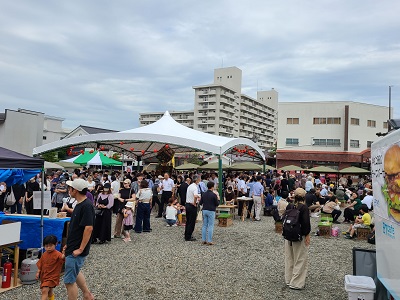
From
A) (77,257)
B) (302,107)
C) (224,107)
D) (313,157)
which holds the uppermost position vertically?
(224,107)

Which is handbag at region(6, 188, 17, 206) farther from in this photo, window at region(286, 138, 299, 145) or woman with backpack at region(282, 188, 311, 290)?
window at region(286, 138, 299, 145)

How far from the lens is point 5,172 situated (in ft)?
19.1

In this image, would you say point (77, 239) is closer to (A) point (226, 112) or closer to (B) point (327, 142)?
(B) point (327, 142)

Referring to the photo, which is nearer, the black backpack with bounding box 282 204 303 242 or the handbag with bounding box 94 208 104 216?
the black backpack with bounding box 282 204 303 242

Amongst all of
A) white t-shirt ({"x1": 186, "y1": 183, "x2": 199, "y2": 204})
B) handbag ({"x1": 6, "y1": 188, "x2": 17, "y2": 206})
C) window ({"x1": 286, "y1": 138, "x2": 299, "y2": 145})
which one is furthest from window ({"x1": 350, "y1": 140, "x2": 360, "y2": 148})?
handbag ({"x1": 6, "y1": 188, "x2": 17, "y2": 206})

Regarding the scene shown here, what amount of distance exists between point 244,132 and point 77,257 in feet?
268

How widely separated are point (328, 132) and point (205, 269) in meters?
38.9

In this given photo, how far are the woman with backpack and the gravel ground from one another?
21 centimetres

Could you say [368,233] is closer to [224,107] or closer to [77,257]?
[77,257]

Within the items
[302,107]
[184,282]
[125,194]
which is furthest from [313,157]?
[184,282]

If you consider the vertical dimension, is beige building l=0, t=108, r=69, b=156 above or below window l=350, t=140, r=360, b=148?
below

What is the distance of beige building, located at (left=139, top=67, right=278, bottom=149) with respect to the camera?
74062 millimetres

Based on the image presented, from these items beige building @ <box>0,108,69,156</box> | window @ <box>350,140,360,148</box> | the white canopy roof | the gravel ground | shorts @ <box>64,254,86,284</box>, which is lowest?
the gravel ground

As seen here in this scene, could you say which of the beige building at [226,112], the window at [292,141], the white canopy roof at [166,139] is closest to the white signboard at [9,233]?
the white canopy roof at [166,139]
